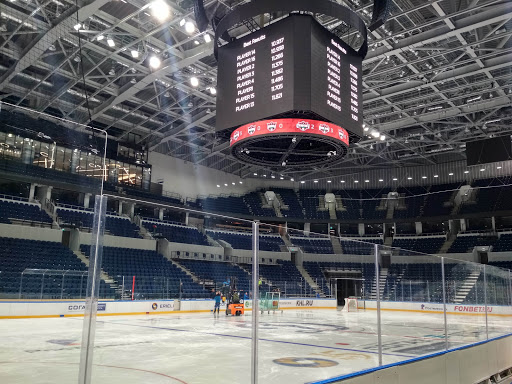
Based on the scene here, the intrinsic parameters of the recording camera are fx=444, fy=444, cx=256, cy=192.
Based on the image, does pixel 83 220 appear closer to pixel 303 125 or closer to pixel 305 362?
pixel 305 362

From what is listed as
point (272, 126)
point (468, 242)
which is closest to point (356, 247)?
point (272, 126)

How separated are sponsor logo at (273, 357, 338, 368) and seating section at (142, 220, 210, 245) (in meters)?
3.30

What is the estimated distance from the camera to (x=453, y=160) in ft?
135

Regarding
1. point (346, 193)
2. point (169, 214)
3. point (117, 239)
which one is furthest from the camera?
point (346, 193)

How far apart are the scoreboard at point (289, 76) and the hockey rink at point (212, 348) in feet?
16.9

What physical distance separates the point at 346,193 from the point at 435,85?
23.6 m

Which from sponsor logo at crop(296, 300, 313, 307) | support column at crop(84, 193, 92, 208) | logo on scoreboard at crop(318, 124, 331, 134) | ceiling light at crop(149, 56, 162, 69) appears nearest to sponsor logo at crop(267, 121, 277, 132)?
logo on scoreboard at crop(318, 124, 331, 134)

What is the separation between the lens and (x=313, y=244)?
672cm

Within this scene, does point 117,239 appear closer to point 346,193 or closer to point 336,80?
point 336,80

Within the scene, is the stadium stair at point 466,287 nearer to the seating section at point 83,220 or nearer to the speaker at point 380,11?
the speaker at point 380,11

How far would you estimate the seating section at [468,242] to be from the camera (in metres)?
36.0

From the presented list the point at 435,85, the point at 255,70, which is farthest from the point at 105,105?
the point at 435,85

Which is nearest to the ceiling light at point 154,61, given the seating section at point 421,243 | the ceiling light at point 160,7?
the ceiling light at point 160,7

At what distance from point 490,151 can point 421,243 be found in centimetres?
1990
